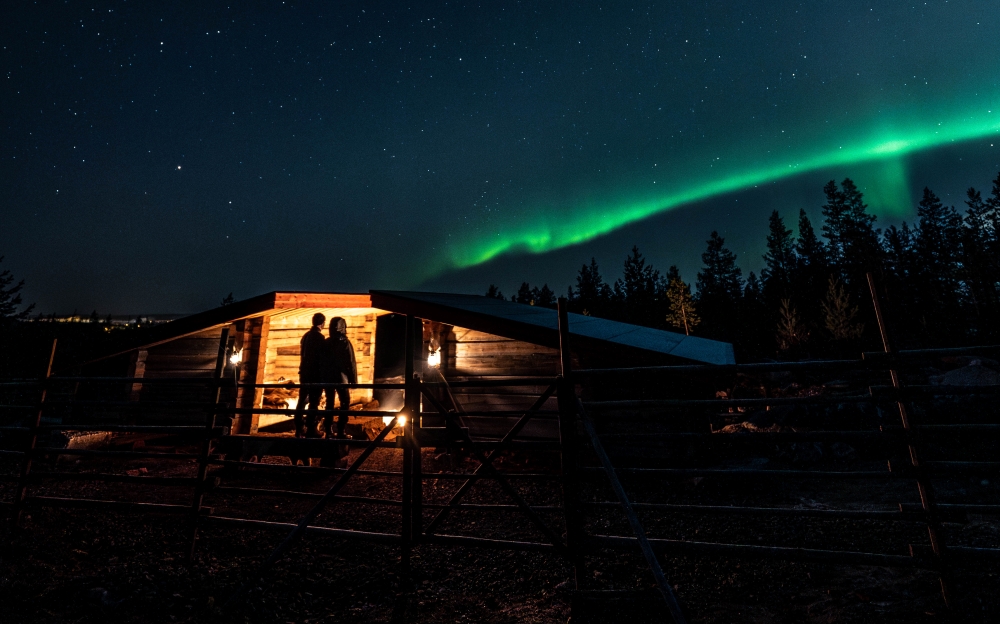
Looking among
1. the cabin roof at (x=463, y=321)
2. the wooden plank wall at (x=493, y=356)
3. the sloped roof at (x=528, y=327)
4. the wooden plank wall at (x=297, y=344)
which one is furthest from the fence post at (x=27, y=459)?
the wooden plank wall at (x=297, y=344)

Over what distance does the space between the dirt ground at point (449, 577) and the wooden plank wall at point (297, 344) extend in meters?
8.06

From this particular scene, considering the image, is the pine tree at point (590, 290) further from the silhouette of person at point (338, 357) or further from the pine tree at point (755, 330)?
the silhouette of person at point (338, 357)

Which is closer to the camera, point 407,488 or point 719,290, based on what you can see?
point 407,488

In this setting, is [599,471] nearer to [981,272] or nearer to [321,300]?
[321,300]

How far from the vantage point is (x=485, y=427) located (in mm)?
9953

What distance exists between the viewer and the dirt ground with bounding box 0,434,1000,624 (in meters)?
3.33

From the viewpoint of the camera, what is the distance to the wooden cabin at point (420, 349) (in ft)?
29.1

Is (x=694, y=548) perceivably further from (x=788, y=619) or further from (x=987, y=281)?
(x=987, y=281)

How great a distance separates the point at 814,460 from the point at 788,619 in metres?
7.33

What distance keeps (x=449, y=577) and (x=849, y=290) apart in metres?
62.7

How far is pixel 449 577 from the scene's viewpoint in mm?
4152

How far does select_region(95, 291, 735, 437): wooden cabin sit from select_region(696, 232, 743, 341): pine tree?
46.7 meters

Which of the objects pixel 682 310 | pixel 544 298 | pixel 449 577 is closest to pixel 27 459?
pixel 449 577

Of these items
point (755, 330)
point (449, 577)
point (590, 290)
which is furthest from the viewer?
point (590, 290)
